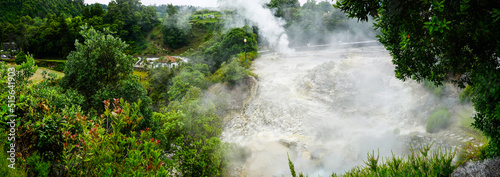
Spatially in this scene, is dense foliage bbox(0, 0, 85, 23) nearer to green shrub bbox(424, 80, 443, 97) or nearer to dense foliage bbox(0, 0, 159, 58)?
dense foliage bbox(0, 0, 159, 58)

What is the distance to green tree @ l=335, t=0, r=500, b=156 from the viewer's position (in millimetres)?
4676

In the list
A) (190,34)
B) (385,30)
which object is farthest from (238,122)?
(190,34)

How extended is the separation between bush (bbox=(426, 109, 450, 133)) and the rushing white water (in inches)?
37.3

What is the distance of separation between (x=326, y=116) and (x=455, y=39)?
447 inches

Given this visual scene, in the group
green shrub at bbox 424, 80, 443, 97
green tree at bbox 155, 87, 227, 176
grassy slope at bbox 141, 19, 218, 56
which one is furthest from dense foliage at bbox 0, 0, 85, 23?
green shrub at bbox 424, 80, 443, 97

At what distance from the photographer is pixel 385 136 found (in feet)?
42.1

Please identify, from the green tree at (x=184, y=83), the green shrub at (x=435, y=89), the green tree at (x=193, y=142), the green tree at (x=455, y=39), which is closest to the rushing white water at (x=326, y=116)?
the green shrub at (x=435, y=89)

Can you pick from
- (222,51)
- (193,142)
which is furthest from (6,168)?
(222,51)

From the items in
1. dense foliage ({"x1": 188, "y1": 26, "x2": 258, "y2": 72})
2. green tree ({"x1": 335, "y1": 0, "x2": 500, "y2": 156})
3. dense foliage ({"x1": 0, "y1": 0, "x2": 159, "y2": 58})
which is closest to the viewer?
green tree ({"x1": 335, "y1": 0, "x2": 500, "y2": 156})

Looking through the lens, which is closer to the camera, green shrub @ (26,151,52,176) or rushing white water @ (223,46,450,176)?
green shrub @ (26,151,52,176)

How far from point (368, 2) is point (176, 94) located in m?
13.8

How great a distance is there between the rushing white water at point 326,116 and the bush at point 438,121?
0.95 meters

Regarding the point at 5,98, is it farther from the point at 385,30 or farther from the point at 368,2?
the point at 385,30

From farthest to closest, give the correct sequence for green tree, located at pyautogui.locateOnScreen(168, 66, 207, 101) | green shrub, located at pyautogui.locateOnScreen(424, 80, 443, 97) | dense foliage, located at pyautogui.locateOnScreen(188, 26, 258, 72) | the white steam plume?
the white steam plume, dense foliage, located at pyautogui.locateOnScreen(188, 26, 258, 72), green tree, located at pyautogui.locateOnScreen(168, 66, 207, 101), green shrub, located at pyautogui.locateOnScreen(424, 80, 443, 97)
